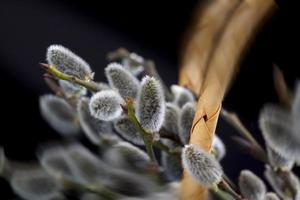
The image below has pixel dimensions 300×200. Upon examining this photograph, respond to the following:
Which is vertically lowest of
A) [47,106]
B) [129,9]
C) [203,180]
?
[203,180]

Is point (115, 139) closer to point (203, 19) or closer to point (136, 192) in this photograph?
point (136, 192)

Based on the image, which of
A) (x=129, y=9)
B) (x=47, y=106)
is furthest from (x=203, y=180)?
(x=129, y=9)

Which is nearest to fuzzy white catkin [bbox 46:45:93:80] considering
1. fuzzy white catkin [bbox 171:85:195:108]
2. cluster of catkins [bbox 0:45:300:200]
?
cluster of catkins [bbox 0:45:300:200]

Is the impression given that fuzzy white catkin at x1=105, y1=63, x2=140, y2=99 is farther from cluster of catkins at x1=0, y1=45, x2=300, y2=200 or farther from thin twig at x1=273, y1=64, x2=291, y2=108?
thin twig at x1=273, y1=64, x2=291, y2=108

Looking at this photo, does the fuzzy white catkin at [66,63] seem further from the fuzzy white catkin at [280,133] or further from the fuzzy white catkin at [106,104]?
the fuzzy white catkin at [280,133]

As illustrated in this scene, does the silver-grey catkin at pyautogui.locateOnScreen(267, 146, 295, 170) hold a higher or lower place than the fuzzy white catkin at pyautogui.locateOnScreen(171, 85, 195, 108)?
lower

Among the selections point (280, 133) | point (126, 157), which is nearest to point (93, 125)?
point (126, 157)

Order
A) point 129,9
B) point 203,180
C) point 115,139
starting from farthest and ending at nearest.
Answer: point 129,9
point 115,139
point 203,180

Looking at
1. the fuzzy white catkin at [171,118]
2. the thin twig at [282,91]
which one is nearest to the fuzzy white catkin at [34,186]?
the fuzzy white catkin at [171,118]
